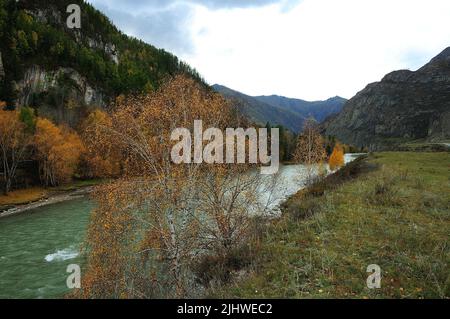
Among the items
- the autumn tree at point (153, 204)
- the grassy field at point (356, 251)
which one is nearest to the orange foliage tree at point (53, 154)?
the autumn tree at point (153, 204)

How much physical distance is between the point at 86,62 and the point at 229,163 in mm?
124792

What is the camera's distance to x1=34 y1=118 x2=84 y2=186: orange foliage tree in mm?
60250

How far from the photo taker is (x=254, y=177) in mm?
Result: 17688

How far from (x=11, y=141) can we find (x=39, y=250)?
119 ft

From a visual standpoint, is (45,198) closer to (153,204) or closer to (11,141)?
(11,141)

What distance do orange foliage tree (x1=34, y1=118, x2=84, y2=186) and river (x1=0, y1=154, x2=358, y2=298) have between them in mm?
18266

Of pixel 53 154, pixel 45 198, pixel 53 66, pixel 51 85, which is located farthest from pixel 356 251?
pixel 53 66

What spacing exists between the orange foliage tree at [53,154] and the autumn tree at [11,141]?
294 cm

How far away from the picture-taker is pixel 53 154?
198 ft

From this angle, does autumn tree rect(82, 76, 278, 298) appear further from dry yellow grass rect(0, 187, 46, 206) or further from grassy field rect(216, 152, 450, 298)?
dry yellow grass rect(0, 187, 46, 206)

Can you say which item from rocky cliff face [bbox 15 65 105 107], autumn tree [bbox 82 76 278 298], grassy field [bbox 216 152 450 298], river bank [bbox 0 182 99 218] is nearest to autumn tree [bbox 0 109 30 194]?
river bank [bbox 0 182 99 218]

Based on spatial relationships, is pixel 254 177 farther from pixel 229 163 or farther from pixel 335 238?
pixel 335 238

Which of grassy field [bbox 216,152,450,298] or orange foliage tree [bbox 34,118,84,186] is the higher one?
orange foliage tree [bbox 34,118,84,186]

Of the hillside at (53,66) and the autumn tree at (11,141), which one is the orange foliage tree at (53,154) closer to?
the autumn tree at (11,141)
